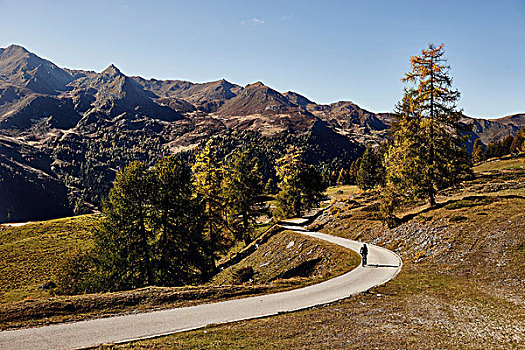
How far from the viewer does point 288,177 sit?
49500 millimetres

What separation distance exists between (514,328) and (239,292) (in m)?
12.8

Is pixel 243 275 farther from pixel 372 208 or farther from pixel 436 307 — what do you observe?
pixel 372 208

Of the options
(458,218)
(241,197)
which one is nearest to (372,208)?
(458,218)

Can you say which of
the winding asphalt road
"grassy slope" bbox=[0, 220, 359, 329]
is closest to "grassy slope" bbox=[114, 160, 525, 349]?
the winding asphalt road

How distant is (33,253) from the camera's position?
5984cm

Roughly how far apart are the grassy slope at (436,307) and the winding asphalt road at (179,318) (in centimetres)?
96

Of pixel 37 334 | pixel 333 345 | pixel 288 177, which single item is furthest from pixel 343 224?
pixel 37 334

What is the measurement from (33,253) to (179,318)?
65469mm

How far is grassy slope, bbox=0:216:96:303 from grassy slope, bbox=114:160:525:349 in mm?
33156

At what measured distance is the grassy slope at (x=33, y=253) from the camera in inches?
1708

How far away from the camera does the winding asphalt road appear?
35.1 ft

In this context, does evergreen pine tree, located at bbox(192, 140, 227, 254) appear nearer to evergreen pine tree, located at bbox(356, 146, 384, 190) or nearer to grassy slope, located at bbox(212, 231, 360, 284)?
grassy slope, located at bbox(212, 231, 360, 284)

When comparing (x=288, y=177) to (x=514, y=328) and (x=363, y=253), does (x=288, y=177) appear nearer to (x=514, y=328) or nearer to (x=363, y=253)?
(x=363, y=253)

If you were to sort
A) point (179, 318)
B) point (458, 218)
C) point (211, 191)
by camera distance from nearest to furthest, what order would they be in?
point (179, 318) < point (458, 218) < point (211, 191)
